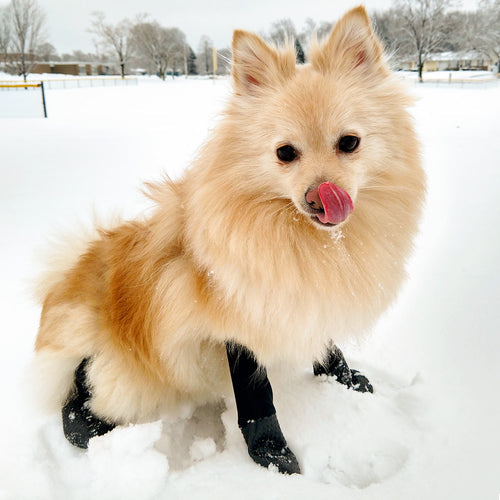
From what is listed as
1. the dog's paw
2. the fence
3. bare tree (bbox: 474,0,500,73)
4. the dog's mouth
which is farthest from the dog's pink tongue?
the fence

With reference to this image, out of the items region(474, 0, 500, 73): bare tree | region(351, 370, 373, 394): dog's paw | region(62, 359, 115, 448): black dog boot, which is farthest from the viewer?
region(474, 0, 500, 73): bare tree

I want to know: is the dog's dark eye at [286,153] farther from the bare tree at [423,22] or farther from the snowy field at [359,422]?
the bare tree at [423,22]

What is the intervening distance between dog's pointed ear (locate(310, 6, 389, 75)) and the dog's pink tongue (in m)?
0.69

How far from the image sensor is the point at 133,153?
7.91m

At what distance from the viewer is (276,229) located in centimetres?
184

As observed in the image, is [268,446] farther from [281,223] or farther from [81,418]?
[281,223]

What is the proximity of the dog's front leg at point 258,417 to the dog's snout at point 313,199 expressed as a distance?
2.73 ft

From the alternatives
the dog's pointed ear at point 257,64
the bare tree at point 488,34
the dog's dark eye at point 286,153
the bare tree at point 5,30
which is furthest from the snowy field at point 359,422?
the bare tree at point 5,30

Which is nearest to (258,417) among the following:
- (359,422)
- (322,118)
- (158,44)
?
(359,422)

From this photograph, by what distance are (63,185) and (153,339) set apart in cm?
484

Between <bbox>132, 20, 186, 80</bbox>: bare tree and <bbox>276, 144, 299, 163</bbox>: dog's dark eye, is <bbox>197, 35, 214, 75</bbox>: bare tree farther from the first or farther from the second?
<bbox>276, 144, 299, 163</bbox>: dog's dark eye

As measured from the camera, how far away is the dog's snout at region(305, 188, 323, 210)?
1647mm

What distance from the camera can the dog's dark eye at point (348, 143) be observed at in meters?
1.79

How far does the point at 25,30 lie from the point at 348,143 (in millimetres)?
45445
